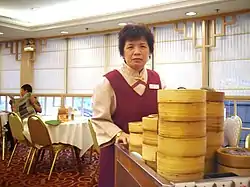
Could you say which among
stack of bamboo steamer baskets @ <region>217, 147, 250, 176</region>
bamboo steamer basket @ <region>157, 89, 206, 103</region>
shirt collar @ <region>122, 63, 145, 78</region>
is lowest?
stack of bamboo steamer baskets @ <region>217, 147, 250, 176</region>

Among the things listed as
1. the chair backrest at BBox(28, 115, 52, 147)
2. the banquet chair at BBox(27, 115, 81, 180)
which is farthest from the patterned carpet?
the chair backrest at BBox(28, 115, 52, 147)

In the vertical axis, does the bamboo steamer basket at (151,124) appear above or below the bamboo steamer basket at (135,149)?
above

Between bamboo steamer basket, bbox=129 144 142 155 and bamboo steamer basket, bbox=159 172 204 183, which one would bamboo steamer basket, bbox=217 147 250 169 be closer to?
bamboo steamer basket, bbox=159 172 204 183

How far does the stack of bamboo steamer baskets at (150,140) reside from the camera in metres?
0.89

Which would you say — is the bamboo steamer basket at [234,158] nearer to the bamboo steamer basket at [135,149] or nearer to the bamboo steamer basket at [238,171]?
the bamboo steamer basket at [238,171]

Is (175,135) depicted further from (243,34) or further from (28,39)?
(28,39)

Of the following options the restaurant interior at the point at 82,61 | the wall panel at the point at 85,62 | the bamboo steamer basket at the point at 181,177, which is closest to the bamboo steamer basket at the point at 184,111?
the bamboo steamer basket at the point at 181,177

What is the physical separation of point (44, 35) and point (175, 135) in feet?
23.3

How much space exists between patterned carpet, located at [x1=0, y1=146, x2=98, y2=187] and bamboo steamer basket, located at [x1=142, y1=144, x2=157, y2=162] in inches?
121

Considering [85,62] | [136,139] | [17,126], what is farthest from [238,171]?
[85,62]

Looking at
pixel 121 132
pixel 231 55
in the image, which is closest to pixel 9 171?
pixel 121 132

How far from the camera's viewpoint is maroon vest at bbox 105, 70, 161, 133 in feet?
4.91

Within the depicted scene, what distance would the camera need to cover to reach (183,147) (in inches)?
29.4

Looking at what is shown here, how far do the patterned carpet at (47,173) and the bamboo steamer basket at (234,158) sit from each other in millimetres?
3176
